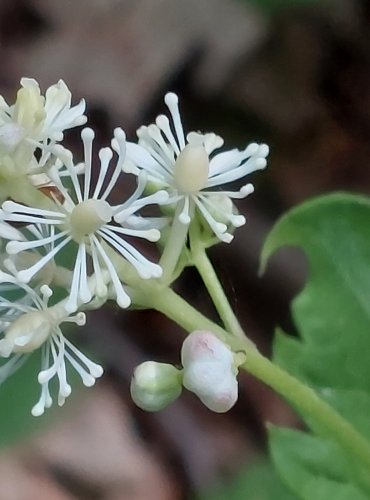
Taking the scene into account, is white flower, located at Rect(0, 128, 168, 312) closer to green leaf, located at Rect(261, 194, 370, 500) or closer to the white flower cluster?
the white flower cluster

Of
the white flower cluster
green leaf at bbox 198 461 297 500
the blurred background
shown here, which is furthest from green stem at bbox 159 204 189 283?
the blurred background

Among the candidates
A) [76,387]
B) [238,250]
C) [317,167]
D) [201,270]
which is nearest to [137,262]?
[201,270]

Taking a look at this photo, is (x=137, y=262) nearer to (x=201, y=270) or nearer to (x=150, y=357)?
(x=201, y=270)

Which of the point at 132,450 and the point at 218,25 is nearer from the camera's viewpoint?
the point at 132,450

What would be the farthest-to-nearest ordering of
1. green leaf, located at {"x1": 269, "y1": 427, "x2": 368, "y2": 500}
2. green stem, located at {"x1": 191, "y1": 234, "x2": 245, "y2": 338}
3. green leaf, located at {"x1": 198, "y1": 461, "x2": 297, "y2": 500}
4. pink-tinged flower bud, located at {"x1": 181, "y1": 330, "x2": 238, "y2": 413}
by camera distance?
green leaf, located at {"x1": 198, "y1": 461, "x2": 297, "y2": 500}, green leaf, located at {"x1": 269, "y1": 427, "x2": 368, "y2": 500}, green stem, located at {"x1": 191, "y1": 234, "x2": 245, "y2": 338}, pink-tinged flower bud, located at {"x1": 181, "y1": 330, "x2": 238, "y2": 413}

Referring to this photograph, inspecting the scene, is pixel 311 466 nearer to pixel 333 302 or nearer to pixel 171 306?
pixel 333 302
